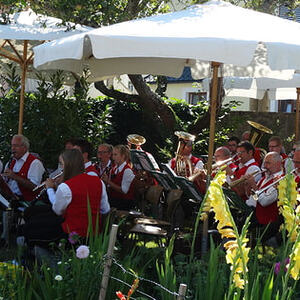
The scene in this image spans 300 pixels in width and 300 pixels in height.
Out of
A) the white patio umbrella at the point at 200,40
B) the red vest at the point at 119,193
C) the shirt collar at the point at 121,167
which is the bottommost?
the red vest at the point at 119,193

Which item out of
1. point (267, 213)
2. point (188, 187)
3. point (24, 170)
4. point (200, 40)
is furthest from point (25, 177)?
point (200, 40)

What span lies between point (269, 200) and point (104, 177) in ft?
7.28

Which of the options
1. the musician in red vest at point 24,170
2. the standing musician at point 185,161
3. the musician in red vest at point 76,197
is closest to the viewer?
the musician in red vest at point 76,197

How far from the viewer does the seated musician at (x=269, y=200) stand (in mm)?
6043

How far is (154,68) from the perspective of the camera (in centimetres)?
802

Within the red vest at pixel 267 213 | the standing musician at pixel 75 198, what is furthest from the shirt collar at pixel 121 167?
the standing musician at pixel 75 198

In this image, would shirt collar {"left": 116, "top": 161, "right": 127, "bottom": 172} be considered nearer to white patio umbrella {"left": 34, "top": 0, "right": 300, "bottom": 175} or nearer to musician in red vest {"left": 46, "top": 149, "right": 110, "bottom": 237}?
white patio umbrella {"left": 34, "top": 0, "right": 300, "bottom": 175}

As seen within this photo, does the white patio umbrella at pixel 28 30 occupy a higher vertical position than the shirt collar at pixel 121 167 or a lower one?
higher

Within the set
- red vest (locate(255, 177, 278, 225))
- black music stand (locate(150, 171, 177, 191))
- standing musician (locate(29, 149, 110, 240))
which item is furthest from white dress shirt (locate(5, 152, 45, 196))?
red vest (locate(255, 177, 278, 225))

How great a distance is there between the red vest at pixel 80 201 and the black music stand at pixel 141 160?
2041 millimetres

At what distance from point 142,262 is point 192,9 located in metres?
2.89

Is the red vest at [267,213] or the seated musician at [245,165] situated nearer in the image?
the red vest at [267,213]

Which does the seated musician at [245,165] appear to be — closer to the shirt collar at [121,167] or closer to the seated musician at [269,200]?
the seated musician at [269,200]

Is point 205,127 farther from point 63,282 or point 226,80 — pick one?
point 63,282
